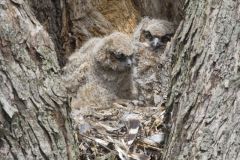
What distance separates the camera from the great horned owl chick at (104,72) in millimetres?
5543

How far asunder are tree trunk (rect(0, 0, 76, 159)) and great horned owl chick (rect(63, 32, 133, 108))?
2529mm

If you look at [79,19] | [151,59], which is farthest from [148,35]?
[79,19]

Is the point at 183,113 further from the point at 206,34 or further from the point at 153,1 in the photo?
the point at 153,1

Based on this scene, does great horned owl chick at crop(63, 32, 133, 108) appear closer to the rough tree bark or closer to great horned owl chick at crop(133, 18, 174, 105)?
great horned owl chick at crop(133, 18, 174, 105)

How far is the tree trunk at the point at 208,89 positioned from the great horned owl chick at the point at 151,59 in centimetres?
193

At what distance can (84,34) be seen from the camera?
21.7ft

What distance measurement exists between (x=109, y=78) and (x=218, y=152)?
2.98 metres

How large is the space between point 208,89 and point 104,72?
9.19 ft

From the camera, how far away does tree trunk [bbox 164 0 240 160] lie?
290 cm

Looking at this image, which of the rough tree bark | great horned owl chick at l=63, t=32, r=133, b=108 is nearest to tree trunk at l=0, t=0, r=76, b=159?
great horned owl chick at l=63, t=32, r=133, b=108

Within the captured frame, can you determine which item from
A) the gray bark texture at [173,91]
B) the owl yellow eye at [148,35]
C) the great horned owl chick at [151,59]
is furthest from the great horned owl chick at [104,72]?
the gray bark texture at [173,91]

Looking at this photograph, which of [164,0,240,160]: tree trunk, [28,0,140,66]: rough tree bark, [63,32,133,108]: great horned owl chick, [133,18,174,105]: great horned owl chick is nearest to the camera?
[164,0,240,160]: tree trunk

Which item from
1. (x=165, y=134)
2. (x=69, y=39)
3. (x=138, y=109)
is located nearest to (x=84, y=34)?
(x=69, y=39)

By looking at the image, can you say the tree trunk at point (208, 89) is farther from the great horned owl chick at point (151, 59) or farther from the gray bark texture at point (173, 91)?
the great horned owl chick at point (151, 59)
